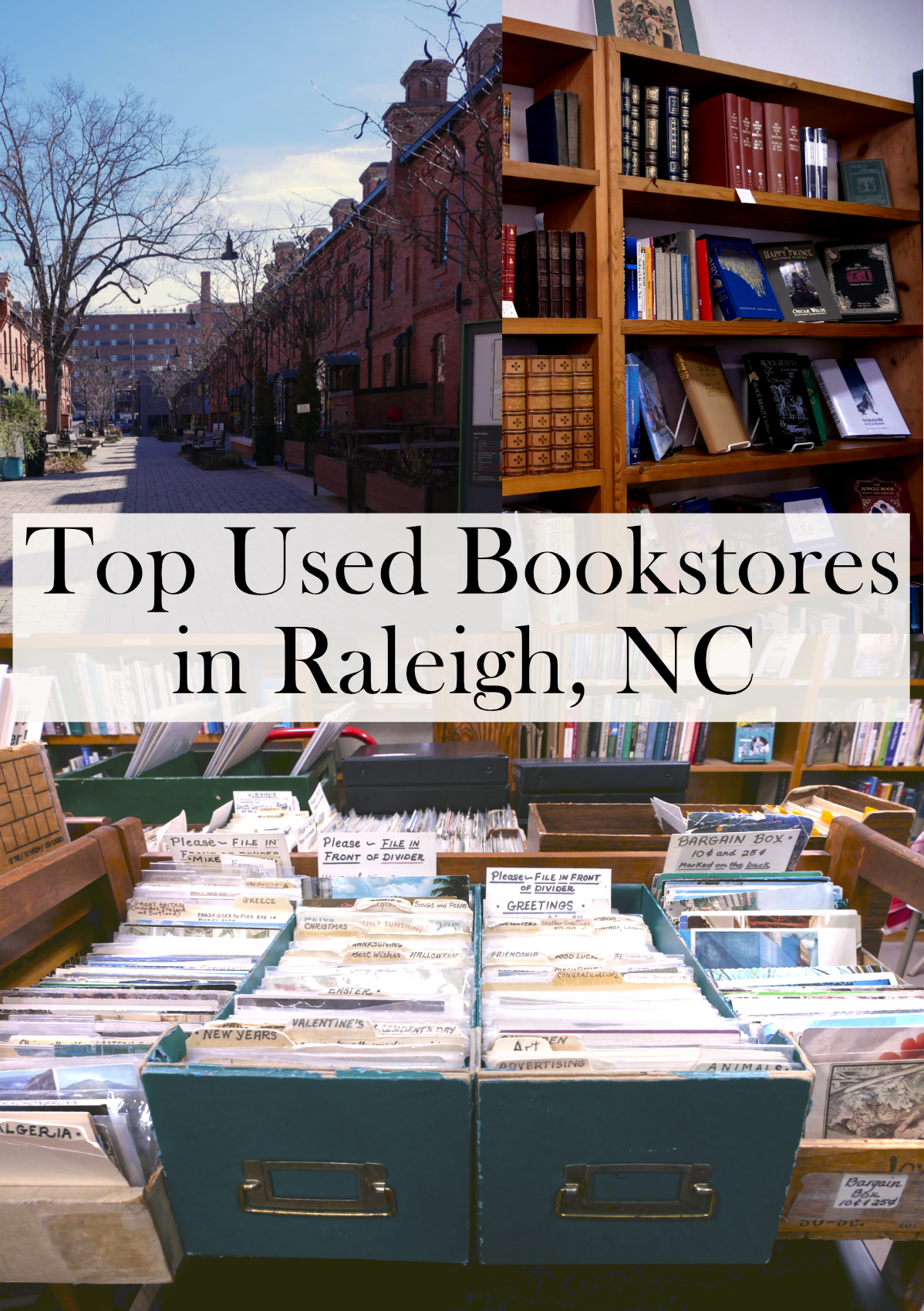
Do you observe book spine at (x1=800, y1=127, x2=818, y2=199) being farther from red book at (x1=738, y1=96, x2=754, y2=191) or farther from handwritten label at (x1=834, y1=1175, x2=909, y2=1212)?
handwritten label at (x1=834, y1=1175, x2=909, y2=1212)

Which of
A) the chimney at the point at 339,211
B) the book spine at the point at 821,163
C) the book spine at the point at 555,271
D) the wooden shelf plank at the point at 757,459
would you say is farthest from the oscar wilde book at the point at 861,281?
the chimney at the point at 339,211

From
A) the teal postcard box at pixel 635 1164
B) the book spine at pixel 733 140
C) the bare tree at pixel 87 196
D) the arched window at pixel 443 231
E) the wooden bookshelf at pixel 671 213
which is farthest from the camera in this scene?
the book spine at pixel 733 140

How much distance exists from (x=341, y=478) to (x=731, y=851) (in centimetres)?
117

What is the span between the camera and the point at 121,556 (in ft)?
6.61

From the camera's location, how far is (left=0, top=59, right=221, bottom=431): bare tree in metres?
1.53

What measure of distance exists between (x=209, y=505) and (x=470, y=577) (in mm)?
746

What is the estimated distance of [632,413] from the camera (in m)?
2.51

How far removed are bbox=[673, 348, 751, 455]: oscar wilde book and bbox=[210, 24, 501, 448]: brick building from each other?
98 centimetres

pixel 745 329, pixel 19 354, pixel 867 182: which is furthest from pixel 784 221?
pixel 19 354

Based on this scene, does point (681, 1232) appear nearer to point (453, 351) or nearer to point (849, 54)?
point (453, 351)

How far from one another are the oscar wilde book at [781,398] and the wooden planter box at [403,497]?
1366 mm

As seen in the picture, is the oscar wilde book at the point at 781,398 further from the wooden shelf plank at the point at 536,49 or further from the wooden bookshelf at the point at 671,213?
the wooden shelf plank at the point at 536,49

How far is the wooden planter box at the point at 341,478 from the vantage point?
194cm

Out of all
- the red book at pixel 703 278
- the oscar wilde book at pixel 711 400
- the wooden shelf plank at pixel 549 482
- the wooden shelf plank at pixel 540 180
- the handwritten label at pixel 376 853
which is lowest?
the handwritten label at pixel 376 853
